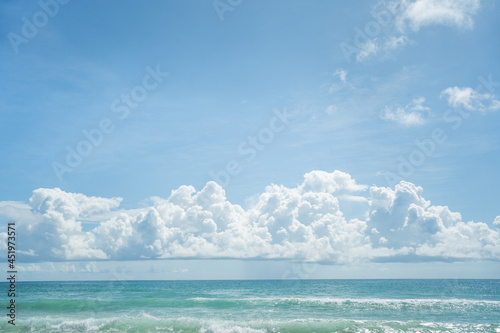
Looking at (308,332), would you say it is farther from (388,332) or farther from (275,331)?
(388,332)

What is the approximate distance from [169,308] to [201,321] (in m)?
10.1

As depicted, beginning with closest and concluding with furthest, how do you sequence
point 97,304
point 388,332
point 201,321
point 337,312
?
1. point 388,332
2. point 201,321
3. point 337,312
4. point 97,304

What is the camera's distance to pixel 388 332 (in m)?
20.0

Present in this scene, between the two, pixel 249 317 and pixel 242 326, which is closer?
pixel 242 326

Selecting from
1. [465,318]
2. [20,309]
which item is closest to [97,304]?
[20,309]

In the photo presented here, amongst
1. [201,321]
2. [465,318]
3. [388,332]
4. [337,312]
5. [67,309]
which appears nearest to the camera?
[388,332]

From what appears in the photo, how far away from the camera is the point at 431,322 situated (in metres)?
22.7

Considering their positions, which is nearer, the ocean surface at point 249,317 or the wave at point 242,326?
the wave at point 242,326

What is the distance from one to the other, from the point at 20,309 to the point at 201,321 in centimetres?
1851

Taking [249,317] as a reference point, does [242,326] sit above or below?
above

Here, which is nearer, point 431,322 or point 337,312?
point 431,322

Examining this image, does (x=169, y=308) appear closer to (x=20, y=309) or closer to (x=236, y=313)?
(x=236, y=313)

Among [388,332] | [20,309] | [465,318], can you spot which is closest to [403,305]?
[465,318]

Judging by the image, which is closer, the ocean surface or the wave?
the wave
